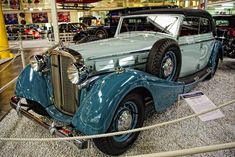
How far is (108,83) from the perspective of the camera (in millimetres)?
2129

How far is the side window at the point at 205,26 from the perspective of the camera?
4.24m

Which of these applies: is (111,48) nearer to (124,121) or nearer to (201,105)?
(124,121)

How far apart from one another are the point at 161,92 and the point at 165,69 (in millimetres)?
443

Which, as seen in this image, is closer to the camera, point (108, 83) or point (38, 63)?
point (108, 83)

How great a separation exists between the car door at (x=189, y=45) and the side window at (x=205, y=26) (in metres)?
0.19

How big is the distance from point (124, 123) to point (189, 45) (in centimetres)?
216

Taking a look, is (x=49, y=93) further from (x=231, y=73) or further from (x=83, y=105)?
(x=231, y=73)

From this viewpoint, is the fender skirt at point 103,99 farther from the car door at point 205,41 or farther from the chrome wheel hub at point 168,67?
the car door at point 205,41

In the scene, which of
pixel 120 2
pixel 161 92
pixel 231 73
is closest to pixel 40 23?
pixel 120 2

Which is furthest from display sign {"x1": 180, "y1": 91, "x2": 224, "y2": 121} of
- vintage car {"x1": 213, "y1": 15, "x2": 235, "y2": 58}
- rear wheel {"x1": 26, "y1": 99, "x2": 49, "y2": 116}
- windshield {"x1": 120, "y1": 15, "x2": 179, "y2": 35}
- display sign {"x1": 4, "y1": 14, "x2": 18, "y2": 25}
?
display sign {"x1": 4, "y1": 14, "x2": 18, "y2": 25}

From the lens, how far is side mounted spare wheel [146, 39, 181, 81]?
2666 millimetres

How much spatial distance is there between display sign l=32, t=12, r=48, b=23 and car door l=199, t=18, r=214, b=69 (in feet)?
76.6

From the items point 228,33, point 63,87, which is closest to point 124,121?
point 63,87

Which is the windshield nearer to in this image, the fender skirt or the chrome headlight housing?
the fender skirt
